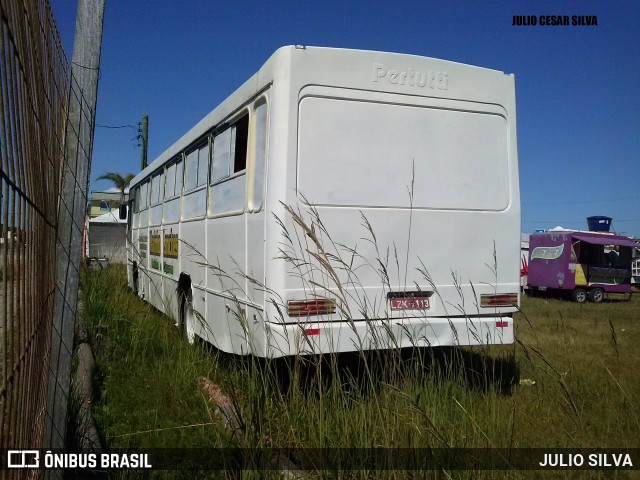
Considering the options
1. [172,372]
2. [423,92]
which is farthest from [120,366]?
[423,92]

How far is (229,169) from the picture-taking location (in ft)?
21.4

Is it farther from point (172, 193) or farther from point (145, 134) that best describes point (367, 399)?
point (145, 134)

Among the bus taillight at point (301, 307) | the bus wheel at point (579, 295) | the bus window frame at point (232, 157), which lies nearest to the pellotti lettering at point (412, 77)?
the bus window frame at point (232, 157)

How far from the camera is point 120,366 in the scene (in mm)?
6441

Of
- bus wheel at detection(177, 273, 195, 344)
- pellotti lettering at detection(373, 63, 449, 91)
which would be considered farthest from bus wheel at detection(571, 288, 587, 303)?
pellotti lettering at detection(373, 63, 449, 91)

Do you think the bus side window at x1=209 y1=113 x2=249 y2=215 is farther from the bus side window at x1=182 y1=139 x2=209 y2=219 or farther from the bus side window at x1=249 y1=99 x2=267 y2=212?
the bus side window at x1=182 y1=139 x2=209 y2=219

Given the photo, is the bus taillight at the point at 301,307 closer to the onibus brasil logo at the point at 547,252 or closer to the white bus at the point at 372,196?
the white bus at the point at 372,196

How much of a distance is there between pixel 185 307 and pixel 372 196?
4.02 meters

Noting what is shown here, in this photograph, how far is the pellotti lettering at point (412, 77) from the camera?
18.1 ft

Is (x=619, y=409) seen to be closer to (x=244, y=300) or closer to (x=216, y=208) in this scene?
(x=244, y=300)

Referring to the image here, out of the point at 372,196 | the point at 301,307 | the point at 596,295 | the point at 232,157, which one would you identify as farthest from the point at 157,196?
the point at 596,295

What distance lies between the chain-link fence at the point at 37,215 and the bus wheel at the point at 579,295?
22.2 meters

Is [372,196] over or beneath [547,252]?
over

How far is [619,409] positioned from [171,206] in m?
7.00
